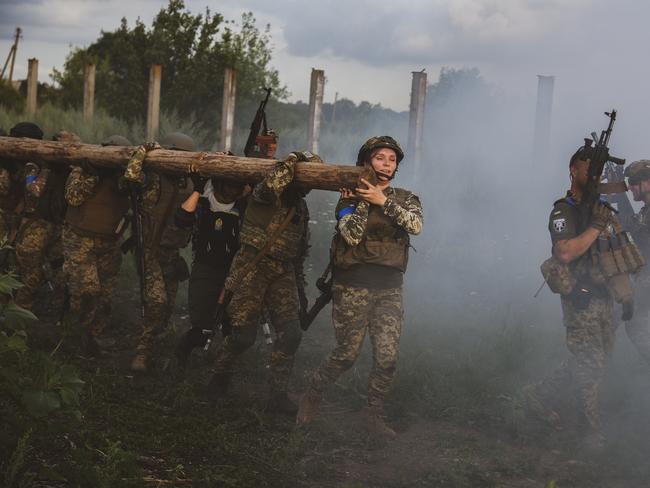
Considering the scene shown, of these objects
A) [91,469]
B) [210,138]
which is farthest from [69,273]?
[210,138]

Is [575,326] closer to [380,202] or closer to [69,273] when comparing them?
[380,202]

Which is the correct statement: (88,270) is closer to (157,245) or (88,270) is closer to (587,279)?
(157,245)

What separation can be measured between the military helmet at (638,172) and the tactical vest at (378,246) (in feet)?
8.48

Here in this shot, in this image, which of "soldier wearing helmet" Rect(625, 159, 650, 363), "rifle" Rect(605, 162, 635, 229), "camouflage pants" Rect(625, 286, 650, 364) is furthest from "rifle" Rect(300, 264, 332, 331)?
"rifle" Rect(605, 162, 635, 229)

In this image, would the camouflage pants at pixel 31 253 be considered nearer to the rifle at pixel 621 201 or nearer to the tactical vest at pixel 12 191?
the tactical vest at pixel 12 191

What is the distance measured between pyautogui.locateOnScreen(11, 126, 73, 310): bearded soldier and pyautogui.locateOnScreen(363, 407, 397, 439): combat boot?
397 cm

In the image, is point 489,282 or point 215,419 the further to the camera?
point 489,282

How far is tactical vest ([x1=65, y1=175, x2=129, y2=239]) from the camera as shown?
784 centimetres

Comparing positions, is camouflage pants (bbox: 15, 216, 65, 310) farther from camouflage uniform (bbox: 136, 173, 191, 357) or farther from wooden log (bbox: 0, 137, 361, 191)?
camouflage uniform (bbox: 136, 173, 191, 357)

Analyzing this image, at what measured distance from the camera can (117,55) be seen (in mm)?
24031

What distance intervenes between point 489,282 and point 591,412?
4.70 meters

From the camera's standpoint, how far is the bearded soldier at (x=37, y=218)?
840 centimetres

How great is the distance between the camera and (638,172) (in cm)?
743

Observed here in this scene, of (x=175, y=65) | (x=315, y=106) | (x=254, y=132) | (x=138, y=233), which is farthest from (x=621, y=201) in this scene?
(x=175, y=65)
